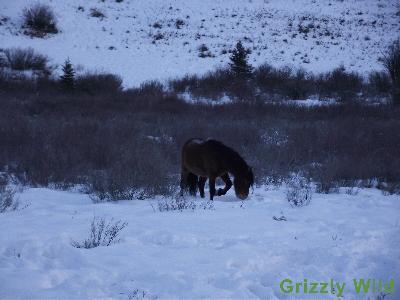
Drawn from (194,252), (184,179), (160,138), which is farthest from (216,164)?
(160,138)

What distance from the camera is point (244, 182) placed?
6.12 metres

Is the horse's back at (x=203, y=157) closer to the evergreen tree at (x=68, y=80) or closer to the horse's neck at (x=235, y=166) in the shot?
the horse's neck at (x=235, y=166)

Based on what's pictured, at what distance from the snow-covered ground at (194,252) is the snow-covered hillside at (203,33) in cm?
1930

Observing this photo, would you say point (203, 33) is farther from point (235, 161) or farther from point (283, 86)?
point (235, 161)

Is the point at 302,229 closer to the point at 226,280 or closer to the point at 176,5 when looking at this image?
the point at 226,280

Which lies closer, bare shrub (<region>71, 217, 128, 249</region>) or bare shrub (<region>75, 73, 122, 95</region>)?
bare shrub (<region>71, 217, 128, 249</region>)

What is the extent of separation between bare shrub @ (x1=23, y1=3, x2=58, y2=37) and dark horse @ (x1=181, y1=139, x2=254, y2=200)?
84.8ft

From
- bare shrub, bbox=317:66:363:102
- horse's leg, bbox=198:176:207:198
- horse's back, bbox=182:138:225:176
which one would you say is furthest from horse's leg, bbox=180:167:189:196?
bare shrub, bbox=317:66:363:102

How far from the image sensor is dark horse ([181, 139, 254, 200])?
613cm

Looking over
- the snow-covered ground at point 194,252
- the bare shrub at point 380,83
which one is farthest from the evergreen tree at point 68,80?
the bare shrub at point 380,83

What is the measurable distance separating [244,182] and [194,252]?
2.67 m

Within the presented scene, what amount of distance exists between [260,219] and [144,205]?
1.87 meters

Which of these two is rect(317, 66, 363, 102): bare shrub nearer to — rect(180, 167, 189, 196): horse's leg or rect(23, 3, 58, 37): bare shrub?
rect(180, 167, 189, 196): horse's leg

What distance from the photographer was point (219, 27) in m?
32.3
